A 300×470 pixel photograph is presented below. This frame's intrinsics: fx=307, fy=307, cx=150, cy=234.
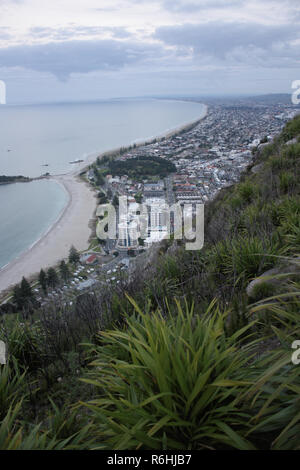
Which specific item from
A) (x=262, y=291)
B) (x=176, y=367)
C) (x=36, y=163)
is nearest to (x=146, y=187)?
(x=36, y=163)

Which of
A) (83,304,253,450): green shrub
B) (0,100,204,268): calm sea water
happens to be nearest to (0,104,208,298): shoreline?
(0,100,204,268): calm sea water

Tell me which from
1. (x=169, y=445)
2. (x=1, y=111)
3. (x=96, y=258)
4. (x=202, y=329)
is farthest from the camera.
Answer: (x=1, y=111)

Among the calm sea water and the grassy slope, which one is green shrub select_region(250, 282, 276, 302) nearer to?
the grassy slope

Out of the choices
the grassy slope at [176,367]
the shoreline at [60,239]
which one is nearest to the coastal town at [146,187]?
the shoreline at [60,239]

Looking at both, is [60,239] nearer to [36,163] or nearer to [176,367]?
[176,367]

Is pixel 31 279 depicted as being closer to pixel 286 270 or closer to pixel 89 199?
pixel 286 270

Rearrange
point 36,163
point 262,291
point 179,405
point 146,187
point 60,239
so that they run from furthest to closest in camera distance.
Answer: point 36,163 → point 146,187 → point 60,239 → point 262,291 → point 179,405

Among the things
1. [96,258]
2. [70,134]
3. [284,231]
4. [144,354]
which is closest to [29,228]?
[96,258]
